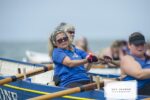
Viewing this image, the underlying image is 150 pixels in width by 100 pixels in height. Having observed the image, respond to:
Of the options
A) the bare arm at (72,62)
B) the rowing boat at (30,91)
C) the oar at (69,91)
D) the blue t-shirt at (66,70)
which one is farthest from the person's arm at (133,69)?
the blue t-shirt at (66,70)

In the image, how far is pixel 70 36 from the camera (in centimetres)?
1174

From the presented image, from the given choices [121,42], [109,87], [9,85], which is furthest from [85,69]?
[121,42]

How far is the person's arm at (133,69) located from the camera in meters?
10.3

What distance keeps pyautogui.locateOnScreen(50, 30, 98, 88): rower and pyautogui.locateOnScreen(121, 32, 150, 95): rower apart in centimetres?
114

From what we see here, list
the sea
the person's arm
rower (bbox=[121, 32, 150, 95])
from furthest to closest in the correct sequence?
the sea
rower (bbox=[121, 32, 150, 95])
the person's arm

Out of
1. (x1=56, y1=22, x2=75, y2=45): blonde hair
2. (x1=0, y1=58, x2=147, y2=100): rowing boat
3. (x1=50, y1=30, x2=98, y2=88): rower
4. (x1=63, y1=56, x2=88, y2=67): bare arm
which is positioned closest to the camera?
(x1=0, y1=58, x2=147, y2=100): rowing boat

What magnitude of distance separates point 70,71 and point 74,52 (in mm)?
369

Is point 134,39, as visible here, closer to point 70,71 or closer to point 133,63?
point 133,63

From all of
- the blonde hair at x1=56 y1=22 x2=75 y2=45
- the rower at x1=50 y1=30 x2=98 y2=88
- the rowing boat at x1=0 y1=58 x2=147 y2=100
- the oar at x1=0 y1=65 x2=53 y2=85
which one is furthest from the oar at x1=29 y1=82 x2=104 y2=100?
the oar at x1=0 y1=65 x2=53 y2=85

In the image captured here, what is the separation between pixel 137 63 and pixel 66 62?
1461 mm

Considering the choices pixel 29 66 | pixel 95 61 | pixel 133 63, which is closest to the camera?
pixel 133 63

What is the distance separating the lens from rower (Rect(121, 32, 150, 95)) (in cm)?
1044

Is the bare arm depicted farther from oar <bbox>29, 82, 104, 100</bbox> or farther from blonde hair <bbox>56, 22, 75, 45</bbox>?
oar <bbox>29, 82, 104, 100</bbox>

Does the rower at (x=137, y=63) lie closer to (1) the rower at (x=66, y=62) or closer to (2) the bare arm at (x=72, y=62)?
(2) the bare arm at (x=72, y=62)
